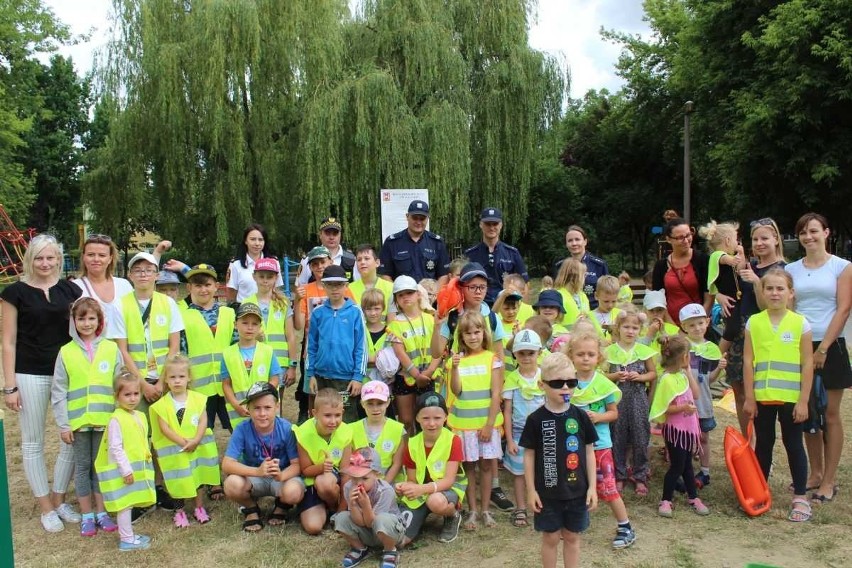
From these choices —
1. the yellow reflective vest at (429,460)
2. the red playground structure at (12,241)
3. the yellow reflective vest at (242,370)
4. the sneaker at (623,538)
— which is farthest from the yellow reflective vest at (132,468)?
the red playground structure at (12,241)

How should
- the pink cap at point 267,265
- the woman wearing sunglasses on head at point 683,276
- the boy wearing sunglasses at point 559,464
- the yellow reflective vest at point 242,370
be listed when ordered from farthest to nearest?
the pink cap at point 267,265 < the woman wearing sunglasses on head at point 683,276 < the yellow reflective vest at point 242,370 < the boy wearing sunglasses at point 559,464

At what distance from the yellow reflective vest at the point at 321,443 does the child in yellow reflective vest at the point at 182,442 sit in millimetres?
673

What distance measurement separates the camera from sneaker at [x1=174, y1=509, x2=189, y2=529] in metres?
4.25

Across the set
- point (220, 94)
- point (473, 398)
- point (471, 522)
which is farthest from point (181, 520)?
point (220, 94)

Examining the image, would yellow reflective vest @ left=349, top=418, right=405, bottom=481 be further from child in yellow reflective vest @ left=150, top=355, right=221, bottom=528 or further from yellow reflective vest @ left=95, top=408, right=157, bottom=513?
yellow reflective vest @ left=95, top=408, right=157, bottom=513

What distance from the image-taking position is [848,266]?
13.9ft

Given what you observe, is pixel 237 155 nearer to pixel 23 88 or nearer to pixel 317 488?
pixel 317 488

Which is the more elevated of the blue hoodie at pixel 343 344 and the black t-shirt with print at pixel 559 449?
the blue hoodie at pixel 343 344

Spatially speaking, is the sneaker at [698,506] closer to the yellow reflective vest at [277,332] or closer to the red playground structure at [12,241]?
the yellow reflective vest at [277,332]

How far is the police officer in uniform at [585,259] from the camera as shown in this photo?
5.45 m

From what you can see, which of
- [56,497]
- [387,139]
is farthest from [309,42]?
[56,497]

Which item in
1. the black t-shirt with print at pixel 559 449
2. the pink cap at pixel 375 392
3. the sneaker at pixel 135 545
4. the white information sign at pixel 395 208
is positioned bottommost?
the sneaker at pixel 135 545

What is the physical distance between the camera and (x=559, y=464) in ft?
10.4

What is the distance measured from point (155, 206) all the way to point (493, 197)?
8.08 meters
